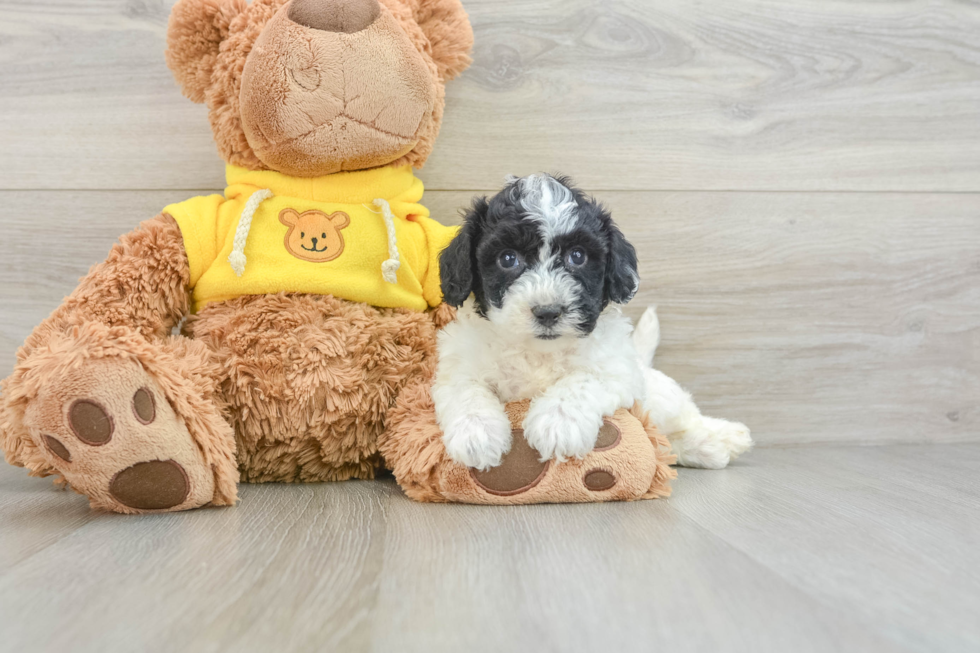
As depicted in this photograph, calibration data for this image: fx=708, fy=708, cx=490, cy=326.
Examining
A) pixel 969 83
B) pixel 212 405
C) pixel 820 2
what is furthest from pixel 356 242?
pixel 969 83

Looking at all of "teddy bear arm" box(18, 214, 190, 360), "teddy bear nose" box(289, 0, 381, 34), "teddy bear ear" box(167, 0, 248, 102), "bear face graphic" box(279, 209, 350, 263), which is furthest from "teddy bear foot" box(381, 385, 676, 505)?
"teddy bear ear" box(167, 0, 248, 102)

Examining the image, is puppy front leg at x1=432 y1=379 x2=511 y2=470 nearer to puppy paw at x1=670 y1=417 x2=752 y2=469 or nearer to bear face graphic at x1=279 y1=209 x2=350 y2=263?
bear face graphic at x1=279 y1=209 x2=350 y2=263

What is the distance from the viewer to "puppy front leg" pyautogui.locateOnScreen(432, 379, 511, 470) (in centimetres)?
124

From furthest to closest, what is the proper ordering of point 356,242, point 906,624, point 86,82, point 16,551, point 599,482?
point 86,82, point 356,242, point 599,482, point 16,551, point 906,624

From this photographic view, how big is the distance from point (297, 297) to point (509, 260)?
0.49 meters

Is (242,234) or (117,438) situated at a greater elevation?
(242,234)

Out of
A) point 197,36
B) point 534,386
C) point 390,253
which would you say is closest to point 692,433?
point 534,386

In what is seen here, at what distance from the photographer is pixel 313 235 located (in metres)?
1.53

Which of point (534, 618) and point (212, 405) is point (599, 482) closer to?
point (534, 618)

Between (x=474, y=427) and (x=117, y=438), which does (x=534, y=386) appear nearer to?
(x=474, y=427)

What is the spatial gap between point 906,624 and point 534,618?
0.41 meters

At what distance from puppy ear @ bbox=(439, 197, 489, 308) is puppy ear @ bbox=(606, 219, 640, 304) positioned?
248 millimetres

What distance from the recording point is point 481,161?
193 centimetres

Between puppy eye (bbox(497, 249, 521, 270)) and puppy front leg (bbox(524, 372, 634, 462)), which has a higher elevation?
puppy eye (bbox(497, 249, 521, 270))
